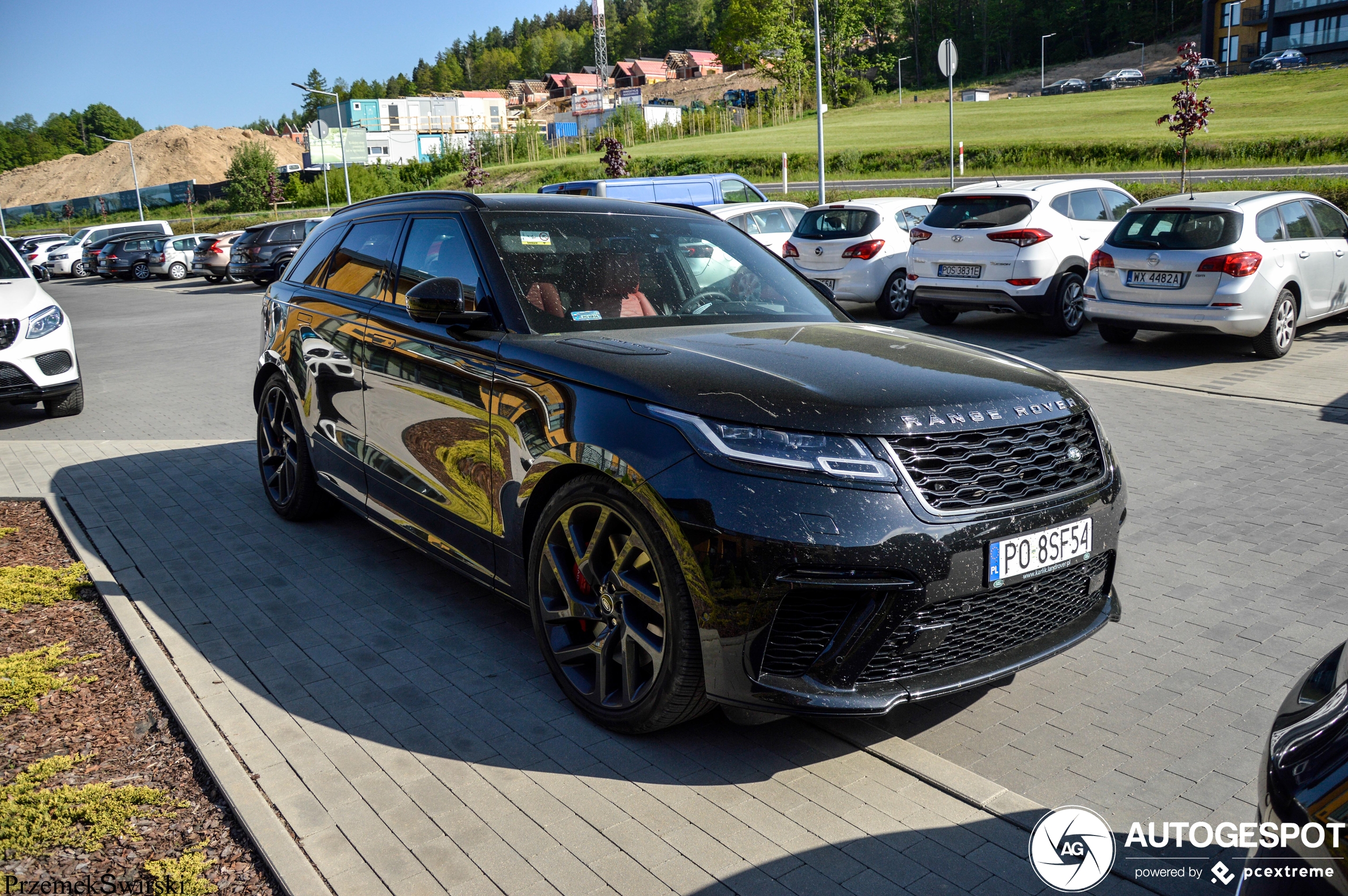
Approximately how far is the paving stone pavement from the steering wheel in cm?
158

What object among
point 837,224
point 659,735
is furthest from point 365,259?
point 837,224

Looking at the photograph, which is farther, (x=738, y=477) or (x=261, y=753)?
(x=261, y=753)

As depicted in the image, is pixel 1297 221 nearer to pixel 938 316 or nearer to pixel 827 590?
pixel 938 316

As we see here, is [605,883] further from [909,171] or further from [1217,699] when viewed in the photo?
[909,171]

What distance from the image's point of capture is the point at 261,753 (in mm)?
3559

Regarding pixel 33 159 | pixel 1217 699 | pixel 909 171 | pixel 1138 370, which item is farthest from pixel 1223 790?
pixel 33 159

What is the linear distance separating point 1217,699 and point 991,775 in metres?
1.08

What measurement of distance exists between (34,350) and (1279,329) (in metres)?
12.2

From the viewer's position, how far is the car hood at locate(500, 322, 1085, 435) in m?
3.13

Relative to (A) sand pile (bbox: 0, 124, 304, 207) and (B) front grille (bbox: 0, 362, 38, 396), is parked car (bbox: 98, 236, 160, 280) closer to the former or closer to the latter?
(B) front grille (bbox: 0, 362, 38, 396)

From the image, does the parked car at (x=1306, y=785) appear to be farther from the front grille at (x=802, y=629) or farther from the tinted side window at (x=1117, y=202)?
the tinted side window at (x=1117, y=202)

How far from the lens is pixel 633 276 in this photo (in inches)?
→ 174

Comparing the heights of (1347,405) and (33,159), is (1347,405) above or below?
below

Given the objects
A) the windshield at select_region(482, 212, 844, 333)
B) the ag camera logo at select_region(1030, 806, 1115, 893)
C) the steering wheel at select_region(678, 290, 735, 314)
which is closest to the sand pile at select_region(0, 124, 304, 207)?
the windshield at select_region(482, 212, 844, 333)
